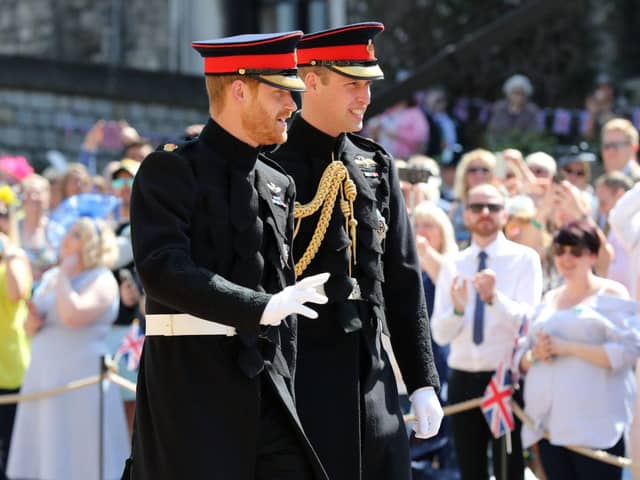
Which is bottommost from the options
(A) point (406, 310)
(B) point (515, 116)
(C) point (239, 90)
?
(A) point (406, 310)

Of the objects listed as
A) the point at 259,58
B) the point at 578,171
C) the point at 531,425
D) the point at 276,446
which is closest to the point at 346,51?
the point at 259,58

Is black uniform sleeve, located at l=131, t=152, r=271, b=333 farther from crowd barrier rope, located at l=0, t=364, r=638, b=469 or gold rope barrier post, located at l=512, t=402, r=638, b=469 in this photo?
gold rope barrier post, located at l=512, t=402, r=638, b=469

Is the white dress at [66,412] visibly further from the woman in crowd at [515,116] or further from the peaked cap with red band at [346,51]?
the woman in crowd at [515,116]

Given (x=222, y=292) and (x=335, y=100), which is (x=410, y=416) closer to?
(x=335, y=100)

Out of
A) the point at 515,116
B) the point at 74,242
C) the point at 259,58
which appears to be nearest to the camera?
the point at 259,58

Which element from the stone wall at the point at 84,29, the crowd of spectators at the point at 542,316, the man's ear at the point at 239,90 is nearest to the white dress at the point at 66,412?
the crowd of spectators at the point at 542,316

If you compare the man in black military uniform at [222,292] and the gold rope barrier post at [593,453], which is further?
the gold rope barrier post at [593,453]

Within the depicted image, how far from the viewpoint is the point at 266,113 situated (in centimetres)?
439

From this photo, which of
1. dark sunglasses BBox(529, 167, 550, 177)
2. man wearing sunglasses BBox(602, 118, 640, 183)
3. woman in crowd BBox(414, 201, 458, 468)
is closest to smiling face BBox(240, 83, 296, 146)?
woman in crowd BBox(414, 201, 458, 468)

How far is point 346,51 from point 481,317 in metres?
2.87

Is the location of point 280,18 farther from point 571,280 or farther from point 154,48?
point 571,280

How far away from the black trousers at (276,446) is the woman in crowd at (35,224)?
6098mm

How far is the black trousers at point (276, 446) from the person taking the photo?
4.33m

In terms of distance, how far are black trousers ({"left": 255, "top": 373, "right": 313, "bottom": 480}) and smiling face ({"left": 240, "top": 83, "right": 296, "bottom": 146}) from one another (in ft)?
2.33
